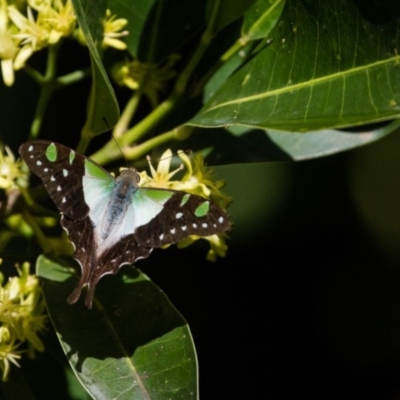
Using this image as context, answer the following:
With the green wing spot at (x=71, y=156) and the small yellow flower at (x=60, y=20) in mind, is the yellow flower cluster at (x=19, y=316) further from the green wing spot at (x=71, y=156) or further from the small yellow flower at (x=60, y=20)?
the small yellow flower at (x=60, y=20)

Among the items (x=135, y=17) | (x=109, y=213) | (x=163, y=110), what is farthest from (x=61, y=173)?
(x=135, y=17)

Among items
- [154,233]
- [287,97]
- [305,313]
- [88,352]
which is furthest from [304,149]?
[305,313]

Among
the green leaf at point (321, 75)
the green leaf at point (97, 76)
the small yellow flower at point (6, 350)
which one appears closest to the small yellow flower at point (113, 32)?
the green leaf at point (97, 76)

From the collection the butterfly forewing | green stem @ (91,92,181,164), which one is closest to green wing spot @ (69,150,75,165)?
the butterfly forewing

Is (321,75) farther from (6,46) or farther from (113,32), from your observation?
(6,46)

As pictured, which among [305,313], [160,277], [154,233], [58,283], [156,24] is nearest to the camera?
[154,233]

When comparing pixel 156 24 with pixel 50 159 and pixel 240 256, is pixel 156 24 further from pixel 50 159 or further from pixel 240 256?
pixel 240 256
